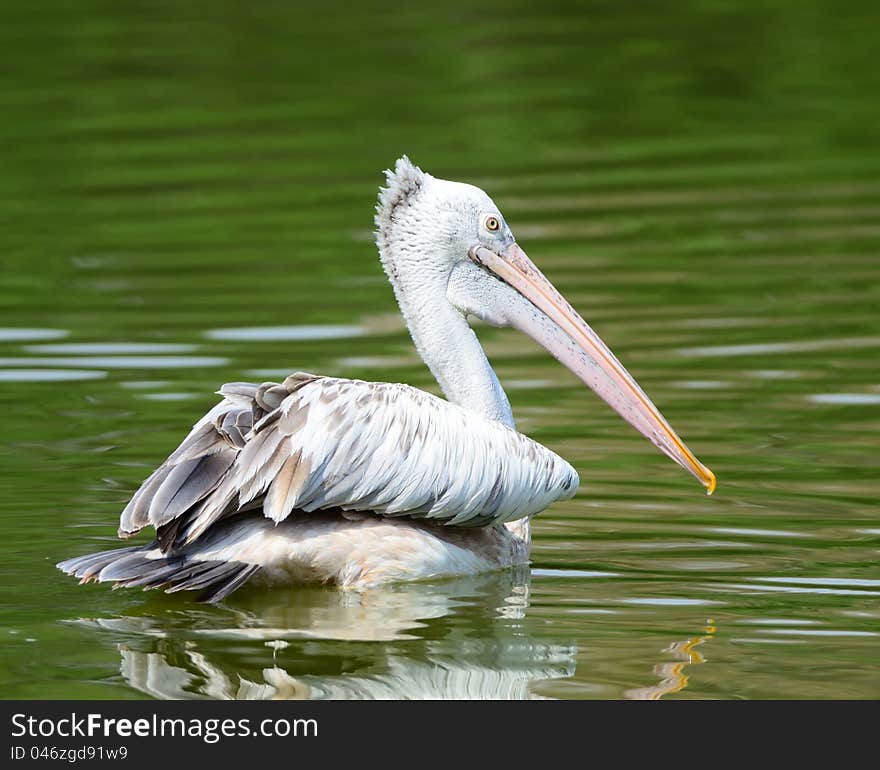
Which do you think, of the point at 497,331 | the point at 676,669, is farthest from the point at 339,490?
the point at 497,331

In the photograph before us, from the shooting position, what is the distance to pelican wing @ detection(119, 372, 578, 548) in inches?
223

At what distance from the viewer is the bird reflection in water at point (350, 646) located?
5.18 metres

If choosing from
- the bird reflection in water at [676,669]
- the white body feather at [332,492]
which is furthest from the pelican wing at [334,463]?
the bird reflection in water at [676,669]

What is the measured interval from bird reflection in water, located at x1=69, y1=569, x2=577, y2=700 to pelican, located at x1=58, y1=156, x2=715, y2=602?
3.5 inches

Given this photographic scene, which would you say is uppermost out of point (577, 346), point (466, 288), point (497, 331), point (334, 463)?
point (466, 288)

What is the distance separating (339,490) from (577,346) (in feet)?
3.82

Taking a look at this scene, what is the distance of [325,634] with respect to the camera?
5.64 meters

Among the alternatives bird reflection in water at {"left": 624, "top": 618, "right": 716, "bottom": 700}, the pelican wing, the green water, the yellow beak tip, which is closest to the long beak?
the yellow beak tip

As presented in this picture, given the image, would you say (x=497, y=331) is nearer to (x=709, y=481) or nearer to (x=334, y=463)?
(x=709, y=481)

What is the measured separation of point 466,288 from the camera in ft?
21.7

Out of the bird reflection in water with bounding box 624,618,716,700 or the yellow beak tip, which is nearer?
the bird reflection in water with bounding box 624,618,716,700

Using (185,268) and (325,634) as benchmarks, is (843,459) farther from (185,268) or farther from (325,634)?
(185,268)

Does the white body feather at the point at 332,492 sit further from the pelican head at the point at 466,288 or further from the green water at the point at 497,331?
the pelican head at the point at 466,288

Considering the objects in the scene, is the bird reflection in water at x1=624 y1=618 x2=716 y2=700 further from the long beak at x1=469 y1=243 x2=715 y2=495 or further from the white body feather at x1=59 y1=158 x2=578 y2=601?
the long beak at x1=469 y1=243 x2=715 y2=495
